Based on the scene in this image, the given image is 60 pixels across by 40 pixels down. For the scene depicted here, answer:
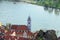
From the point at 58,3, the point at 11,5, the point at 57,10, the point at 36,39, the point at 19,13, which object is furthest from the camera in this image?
the point at 11,5

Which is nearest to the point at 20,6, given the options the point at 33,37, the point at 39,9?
the point at 39,9

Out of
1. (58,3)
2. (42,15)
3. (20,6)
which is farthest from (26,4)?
(58,3)

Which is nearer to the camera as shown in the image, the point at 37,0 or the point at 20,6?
the point at 37,0

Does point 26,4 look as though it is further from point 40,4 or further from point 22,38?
point 22,38

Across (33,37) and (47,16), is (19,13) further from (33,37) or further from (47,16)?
(33,37)

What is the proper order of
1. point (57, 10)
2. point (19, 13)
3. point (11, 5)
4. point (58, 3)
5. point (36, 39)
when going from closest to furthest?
point (36, 39), point (58, 3), point (57, 10), point (19, 13), point (11, 5)

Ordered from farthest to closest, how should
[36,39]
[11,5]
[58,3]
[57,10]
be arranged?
1. [11,5]
2. [57,10]
3. [58,3]
4. [36,39]
